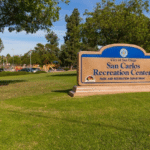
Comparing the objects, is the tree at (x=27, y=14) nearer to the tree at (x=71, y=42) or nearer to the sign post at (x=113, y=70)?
the sign post at (x=113, y=70)

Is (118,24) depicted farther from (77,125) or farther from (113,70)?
(77,125)

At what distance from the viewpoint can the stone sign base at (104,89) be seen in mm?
8127

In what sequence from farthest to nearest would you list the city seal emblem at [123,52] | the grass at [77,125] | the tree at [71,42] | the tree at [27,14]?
1. the tree at [71,42]
2. the tree at [27,14]
3. the city seal emblem at [123,52]
4. the grass at [77,125]

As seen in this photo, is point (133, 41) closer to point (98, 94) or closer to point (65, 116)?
point (98, 94)

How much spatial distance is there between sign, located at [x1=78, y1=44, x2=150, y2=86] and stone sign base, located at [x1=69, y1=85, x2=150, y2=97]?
0.30m

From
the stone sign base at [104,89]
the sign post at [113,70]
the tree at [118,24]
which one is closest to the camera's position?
the stone sign base at [104,89]

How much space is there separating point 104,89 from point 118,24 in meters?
16.0

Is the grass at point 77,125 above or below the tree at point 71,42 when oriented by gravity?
below

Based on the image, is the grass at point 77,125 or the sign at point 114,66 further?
the sign at point 114,66

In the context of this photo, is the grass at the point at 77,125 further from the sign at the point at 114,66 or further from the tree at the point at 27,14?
the tree at the point at 27,14

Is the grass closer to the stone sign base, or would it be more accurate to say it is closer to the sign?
the stone sign base

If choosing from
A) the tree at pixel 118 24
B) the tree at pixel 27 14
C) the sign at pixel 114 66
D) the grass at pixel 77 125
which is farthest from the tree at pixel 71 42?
the grass at pixel 77 125

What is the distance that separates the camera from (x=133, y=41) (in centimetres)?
2441

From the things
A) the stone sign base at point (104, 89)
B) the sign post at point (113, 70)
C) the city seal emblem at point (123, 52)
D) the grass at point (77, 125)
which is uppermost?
the city seal emblem at point (123, 52)
